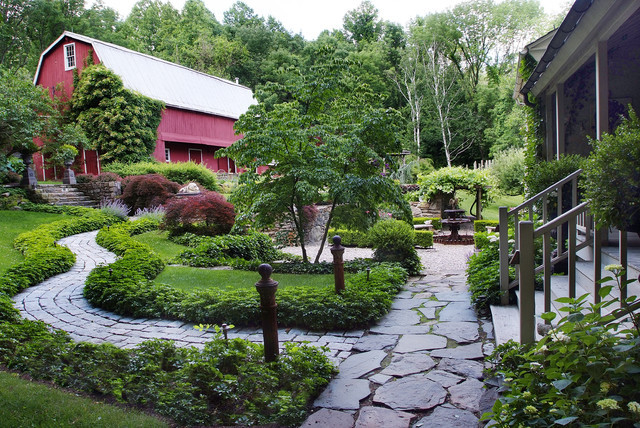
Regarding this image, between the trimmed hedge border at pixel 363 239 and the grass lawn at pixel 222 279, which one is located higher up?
the grass lawn at pixel 222 279

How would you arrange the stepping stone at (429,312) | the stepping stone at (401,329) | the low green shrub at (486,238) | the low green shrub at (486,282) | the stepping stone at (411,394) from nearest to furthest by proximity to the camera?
the stepping stone at (411,394) → the stepping stone at (401,329) → the low green shrub at (486,282) → the stepping stone at (429,312) → the low green shrub at (486,238)

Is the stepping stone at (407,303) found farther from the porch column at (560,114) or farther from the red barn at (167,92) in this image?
the red barn at (167,92)

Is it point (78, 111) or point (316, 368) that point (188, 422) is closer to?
point (316, 368)

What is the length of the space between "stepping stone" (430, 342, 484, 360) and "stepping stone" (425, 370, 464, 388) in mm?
381

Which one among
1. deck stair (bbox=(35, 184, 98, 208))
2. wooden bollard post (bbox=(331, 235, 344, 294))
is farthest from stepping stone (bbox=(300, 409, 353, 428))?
deck stair (bbox=(35, 184, 98, 208))

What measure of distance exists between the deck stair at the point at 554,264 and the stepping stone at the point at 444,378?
0.55m

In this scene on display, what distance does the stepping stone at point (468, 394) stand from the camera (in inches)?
120

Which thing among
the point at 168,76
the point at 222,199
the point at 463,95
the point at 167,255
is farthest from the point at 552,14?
the point at 167,255

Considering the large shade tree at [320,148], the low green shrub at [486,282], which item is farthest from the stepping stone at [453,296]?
the large shade tree at [320,148]

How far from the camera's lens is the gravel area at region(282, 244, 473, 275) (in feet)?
30.5

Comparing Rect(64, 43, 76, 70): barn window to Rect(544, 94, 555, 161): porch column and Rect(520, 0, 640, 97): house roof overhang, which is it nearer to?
Rect(544, 94, 555, 161): porch column

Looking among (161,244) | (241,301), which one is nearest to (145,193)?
(161,244)

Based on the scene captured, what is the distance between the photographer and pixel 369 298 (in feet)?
17.6

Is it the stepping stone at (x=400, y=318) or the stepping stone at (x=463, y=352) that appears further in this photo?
the stepping stone at (x=400, y=318)
